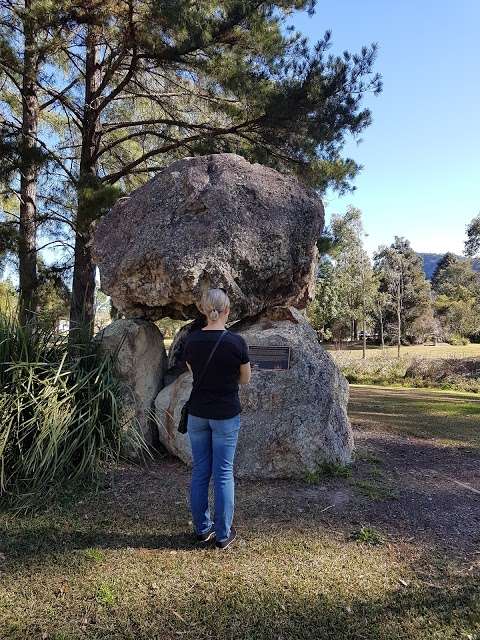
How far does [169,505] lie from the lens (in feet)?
12.6

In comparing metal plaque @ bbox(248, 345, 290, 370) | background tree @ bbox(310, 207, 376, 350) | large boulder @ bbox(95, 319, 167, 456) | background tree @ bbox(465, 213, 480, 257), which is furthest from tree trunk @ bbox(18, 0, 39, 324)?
background tree @ bbox(465, 213, 480, 257)

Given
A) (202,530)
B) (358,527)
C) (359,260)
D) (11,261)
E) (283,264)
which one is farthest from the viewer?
(359,260)

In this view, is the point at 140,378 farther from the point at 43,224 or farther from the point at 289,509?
the point at 43,224

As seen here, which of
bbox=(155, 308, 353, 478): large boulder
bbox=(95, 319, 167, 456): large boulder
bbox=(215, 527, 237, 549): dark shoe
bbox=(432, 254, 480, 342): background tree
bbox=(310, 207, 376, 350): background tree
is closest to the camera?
bbox=(215, 527, 237, 549): dark shoe

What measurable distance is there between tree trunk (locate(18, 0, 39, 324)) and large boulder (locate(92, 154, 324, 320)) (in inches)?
125

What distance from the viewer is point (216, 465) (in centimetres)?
309

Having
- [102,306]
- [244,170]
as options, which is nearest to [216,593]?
[244,170]

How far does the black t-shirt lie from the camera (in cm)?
306

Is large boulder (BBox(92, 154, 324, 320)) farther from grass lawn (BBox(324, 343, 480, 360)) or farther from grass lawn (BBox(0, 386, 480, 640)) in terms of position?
grass lawn (BBox(324, 343, 480, 360))

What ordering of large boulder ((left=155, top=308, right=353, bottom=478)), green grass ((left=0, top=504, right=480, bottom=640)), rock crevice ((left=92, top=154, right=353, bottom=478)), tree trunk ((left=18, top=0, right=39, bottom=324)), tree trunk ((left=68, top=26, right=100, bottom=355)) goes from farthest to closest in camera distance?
tree trunk ((left=68, top=26, right=100, bottom=355)), tree trunk ((left=18, top=0, right=39, bottom=324)), rock crevice ((left=92, top=154, right=353, bottom=478)), large boulder ((left=155, top=308, right=353, bottom=478)), green grass ((left=0, top=504, right=480, bottom=640))

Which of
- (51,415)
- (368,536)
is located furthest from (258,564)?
(51,415)

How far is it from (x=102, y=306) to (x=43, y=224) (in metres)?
2.77

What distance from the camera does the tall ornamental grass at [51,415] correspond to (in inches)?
159

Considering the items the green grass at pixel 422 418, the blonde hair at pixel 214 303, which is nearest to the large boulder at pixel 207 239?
the blonde hair at pixel 214 303
